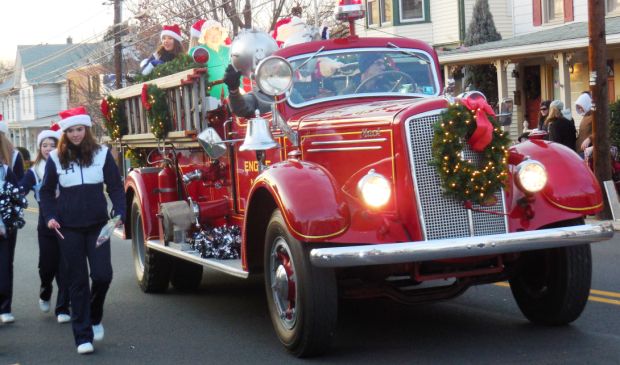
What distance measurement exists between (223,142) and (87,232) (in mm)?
1627

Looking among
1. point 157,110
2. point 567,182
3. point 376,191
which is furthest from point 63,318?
point 567,182

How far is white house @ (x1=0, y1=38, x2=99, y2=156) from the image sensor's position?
75688mm

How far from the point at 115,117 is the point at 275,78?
4796 mm

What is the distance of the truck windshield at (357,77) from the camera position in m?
8.34

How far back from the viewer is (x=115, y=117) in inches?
467

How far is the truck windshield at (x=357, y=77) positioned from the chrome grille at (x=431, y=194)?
158cm

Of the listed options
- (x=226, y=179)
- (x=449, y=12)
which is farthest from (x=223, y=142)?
(x=449, y=12)

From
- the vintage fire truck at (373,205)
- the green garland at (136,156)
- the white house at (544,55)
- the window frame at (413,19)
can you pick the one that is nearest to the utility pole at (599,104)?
the white house at (544,55)

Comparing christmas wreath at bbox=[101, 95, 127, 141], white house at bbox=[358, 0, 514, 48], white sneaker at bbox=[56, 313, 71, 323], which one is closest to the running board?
white sneaker at bbox=[56, 313, 71, 323]

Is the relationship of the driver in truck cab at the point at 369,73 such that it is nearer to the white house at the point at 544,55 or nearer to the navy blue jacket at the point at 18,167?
the navy blue jacket at the point at 18,167

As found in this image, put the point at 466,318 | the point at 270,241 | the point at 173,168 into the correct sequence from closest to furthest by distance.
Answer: the point at 270,241 → the point at 466,318 → the point at 173,168

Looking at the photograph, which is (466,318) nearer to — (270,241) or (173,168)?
(270,241)

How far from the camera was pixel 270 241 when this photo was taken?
7133mm

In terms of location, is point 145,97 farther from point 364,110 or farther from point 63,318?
point 364,110
